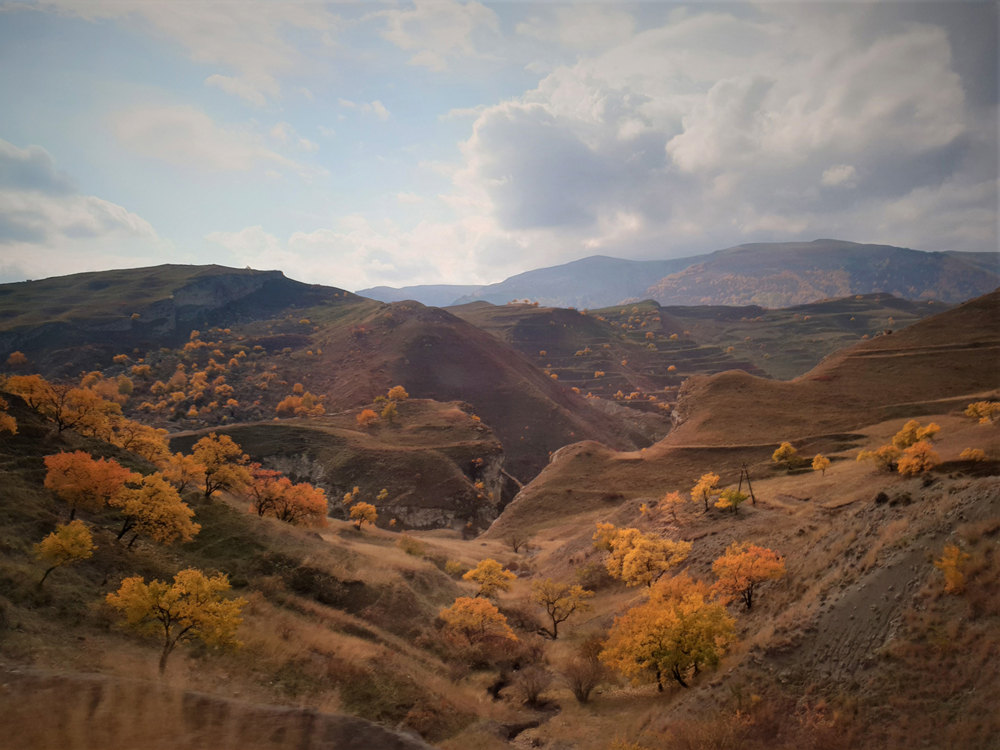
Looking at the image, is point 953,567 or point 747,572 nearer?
point 953,567

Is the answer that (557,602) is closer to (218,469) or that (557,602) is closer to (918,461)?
(218,469)

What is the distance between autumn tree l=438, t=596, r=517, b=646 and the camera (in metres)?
31.8

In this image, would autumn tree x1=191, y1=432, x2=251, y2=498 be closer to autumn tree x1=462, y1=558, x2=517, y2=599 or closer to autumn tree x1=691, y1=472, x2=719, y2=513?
autumn tree x1=462, y1=558, x2=517, y2=599

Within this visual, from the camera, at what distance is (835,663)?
17500 millimetres

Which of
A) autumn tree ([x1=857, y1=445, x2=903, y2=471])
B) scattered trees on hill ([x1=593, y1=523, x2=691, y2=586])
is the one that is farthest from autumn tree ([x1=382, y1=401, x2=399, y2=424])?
autumn tree ([x1=857, y1=445, x2=903, y2=471])

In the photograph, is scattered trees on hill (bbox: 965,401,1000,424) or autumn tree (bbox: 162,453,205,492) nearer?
autumn tree (bbox: 162,453,205,492)

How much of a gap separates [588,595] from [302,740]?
3193cm

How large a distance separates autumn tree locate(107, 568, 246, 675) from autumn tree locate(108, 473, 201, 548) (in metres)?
9.33

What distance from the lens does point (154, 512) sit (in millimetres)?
29156

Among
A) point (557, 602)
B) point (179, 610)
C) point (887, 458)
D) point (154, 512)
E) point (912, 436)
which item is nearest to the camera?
point (179, 610)

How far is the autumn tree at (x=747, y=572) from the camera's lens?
24797mm

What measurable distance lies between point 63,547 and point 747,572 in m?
34.1

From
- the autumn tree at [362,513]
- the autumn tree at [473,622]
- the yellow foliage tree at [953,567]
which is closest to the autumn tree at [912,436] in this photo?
the yellow foliage tree at [953,567]

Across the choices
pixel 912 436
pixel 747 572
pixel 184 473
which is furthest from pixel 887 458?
pixel 184 473
